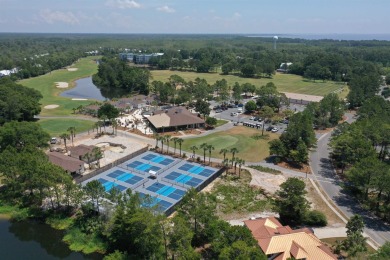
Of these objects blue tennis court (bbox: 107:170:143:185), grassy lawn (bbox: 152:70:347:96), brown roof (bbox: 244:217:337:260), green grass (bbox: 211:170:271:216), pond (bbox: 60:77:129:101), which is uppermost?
brown roof (bbox: 244:217:337:260)

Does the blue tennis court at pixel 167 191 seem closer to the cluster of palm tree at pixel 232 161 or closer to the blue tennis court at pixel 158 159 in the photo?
the blue tennis court at pixel 158 159

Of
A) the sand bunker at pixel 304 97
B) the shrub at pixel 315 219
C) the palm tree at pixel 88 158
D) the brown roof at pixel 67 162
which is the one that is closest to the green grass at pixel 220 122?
the palm tree at pixel 88 158

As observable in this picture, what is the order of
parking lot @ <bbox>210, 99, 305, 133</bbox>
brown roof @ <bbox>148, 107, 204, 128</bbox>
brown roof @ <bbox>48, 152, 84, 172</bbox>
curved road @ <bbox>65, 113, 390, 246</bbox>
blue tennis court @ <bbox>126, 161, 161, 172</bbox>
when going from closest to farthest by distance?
1. curved road @ <bbox>65, 113, 390, 246</bbox>
2. brown roof @ <bbox>48, 152, 84, 172</bbox>
3. blue tennis court @ <bbox>126, 161, 161, 172</bbox>
4. brown roof @ <bbox>148, 107, 204, 128</bbox>
5. parking lot @ <bbox>210, 99, 305, 133</bbox>

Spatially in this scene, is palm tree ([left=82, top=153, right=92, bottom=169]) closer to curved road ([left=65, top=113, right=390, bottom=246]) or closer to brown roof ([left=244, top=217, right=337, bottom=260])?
curved road ([left=65, top=113, right=390, bottom=246])

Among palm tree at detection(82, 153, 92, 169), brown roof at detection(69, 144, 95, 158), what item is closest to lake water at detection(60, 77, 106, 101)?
brown roof at detection(69, 144, 95, 158)

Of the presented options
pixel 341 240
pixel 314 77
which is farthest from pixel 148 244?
pixel 314 77

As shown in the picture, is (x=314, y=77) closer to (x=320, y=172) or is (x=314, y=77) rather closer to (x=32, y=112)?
(x=320, y=172)
